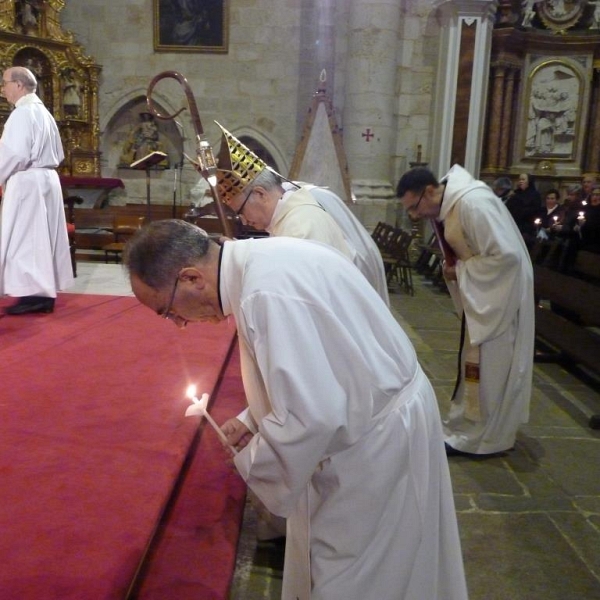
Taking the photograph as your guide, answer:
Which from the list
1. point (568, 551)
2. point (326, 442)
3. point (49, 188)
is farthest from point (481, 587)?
point (49, 188)

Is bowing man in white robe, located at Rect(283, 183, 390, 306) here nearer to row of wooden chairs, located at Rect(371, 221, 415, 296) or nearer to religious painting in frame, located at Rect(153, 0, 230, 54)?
row of wooden chairs, located at Rect(371, 221, 415, 296)

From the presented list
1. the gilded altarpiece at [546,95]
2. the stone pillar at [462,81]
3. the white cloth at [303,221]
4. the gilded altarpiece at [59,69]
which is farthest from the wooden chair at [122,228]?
the white cloth at [303,221]

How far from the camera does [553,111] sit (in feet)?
37.6

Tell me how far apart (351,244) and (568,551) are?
169 cm

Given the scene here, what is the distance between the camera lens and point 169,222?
153 cm

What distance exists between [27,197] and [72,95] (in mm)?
6818

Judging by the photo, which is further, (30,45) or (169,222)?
(30,45)

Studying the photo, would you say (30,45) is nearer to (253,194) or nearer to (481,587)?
(253,194)

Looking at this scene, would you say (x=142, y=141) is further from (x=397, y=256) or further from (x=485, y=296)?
(x=485, y=296)

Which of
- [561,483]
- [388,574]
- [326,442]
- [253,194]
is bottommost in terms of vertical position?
[561,483]

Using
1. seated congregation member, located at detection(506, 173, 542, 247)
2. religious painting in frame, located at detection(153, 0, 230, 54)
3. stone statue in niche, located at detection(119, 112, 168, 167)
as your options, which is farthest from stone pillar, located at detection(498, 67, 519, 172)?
stone statue in niche, located at detection(119, 112, 168, 167)

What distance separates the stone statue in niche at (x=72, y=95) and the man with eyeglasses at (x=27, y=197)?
252 inches

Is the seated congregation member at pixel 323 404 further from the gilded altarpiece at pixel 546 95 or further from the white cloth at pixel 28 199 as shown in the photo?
the gilded altarpiece at pixel 546 95

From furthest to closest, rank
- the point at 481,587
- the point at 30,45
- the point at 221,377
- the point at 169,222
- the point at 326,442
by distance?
the point at 30,45, the point at 221,377, the point at 481,587, the point at 169,222, the point at 326,442
